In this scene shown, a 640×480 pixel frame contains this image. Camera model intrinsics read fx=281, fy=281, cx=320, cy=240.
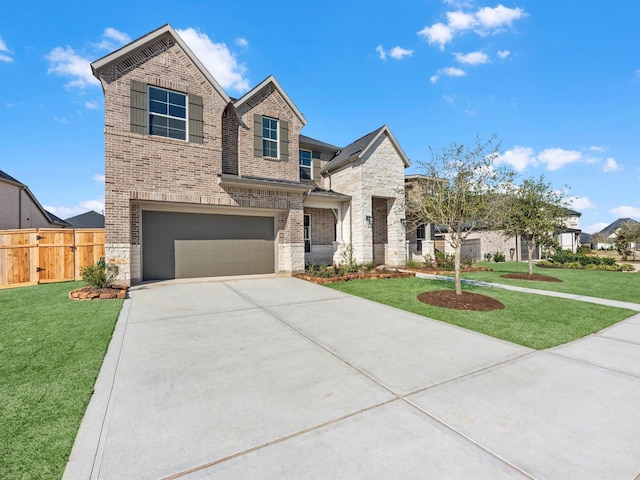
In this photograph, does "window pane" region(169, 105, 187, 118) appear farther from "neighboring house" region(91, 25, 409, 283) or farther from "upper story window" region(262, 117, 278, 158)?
"upper story window" region(262, 117, 278, 158)

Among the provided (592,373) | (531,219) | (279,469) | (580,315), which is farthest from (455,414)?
(531,219)

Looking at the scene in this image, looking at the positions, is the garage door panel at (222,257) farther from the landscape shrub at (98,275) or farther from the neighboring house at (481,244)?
Answer: the neighboring house at (481,244)

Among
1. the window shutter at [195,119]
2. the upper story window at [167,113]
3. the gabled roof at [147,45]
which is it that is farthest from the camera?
the window shutter at [195,119]

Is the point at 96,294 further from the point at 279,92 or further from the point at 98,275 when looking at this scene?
the point at 279,92

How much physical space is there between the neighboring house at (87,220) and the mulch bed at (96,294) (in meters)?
27.9

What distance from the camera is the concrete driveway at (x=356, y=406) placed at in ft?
7.13

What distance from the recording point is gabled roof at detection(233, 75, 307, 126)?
1195 centimetres

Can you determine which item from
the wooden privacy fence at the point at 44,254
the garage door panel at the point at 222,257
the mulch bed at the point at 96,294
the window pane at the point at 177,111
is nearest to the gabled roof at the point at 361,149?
the garage door panel at the point at 222,257

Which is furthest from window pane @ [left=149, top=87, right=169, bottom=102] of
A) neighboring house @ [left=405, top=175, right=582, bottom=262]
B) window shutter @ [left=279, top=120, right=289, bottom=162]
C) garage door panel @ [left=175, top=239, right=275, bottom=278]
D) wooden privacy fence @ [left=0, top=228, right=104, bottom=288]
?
neighboring house @ [left=405, top=175, right=582, bottom=262]

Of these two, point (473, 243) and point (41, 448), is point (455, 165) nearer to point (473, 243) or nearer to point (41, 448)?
point (41, 448)

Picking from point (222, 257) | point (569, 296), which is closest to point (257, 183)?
point (222, 257)

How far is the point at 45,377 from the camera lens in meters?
3.45

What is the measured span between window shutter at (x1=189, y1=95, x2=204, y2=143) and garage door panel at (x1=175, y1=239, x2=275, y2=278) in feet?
13.4

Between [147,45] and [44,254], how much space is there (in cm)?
861
